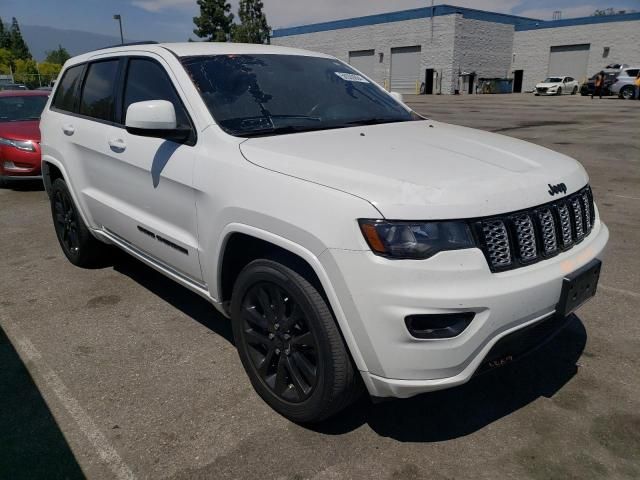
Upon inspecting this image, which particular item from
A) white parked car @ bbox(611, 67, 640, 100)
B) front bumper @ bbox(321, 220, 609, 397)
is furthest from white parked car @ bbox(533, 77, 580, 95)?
front bumper @ bbox(321, 220, 609, 397)

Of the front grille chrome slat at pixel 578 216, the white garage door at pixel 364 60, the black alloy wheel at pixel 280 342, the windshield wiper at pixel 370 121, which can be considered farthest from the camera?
the white garage door at pixel 364 60

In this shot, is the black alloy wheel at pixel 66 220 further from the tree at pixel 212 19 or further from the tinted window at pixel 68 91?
the tree at pixel 212 19

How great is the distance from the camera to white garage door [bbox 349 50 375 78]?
5241 centimetres

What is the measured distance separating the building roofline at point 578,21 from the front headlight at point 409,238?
51175 millimetres

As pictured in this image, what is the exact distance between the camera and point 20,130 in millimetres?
8500

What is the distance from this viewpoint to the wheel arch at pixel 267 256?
2.22 meters

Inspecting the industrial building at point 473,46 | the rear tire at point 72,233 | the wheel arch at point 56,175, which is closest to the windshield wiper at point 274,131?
the wheel arch at point 56,175

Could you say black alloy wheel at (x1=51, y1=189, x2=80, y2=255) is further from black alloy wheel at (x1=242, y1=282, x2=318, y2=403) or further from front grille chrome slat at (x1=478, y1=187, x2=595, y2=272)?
front grille chrome slat at (x1=478, y1=187, x2=595, y2=272)

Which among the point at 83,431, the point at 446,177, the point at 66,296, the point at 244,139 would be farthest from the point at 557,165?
the point at 66,296

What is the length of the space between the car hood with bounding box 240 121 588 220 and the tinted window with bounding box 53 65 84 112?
2550 millimetres

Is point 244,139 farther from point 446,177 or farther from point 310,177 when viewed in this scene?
point 446,177

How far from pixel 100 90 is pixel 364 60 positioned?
52268mm

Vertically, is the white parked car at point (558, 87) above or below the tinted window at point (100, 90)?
below

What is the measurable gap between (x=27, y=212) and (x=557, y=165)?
691 centimetres
